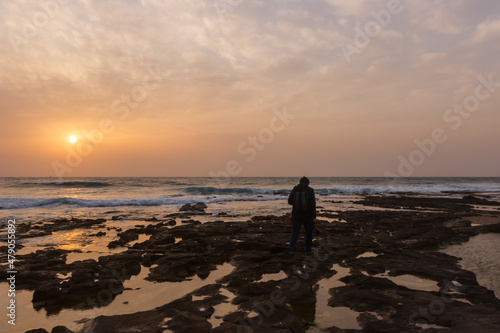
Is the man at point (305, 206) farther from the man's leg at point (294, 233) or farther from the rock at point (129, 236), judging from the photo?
the rock at point (129, 236)

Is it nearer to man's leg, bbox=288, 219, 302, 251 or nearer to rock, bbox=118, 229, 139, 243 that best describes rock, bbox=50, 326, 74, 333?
man's leg, bbox=288, 219, 302, 251

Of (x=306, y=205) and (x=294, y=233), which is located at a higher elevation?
(x=306, y=205)

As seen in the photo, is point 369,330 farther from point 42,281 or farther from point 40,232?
point 40,232

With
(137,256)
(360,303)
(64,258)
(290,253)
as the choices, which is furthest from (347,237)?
(64,258)

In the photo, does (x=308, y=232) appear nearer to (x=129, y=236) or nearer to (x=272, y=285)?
(x=272, y=285)

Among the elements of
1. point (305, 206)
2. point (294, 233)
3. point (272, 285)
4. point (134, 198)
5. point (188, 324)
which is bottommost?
point (134, 198)

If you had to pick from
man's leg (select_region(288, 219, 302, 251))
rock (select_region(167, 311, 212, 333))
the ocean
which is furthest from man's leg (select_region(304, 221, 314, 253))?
the ocean

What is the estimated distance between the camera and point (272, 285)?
6.51 m

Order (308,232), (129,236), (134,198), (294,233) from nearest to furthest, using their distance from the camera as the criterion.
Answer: (308,232) → (294,233) → (129,236) → (134,198)

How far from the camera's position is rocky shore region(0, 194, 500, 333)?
474 cm

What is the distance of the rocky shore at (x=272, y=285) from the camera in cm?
474

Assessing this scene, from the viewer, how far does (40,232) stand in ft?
46.3

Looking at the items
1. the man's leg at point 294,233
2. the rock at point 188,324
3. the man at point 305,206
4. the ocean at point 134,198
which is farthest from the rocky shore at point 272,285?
the ocean at point 134,198

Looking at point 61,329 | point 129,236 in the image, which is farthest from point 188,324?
point 129,236
